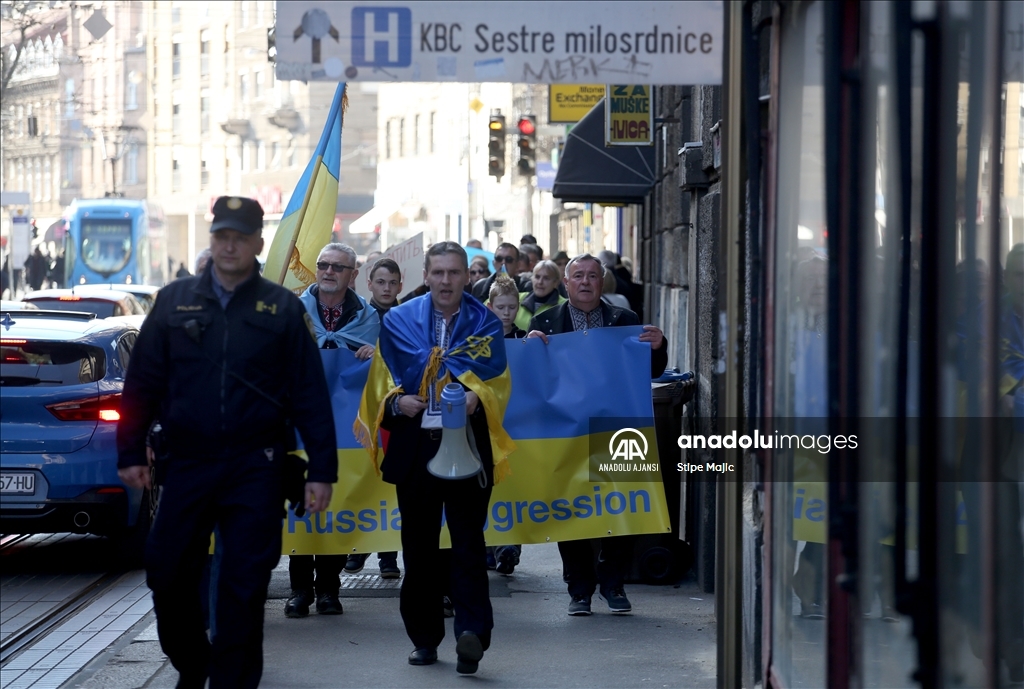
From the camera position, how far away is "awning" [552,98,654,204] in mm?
15023

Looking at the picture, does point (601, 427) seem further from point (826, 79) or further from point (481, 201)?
point (481, 201)

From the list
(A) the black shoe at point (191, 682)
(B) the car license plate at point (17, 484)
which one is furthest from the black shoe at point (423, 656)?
(B) the car license plate at point (17, 484)

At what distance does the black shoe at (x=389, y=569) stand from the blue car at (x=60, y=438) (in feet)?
5.42

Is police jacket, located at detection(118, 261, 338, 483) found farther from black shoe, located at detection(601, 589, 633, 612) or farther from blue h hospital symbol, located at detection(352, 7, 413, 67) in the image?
black shoe, located at detection(601, 589, 633, 612)

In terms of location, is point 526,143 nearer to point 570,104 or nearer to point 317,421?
point 570,104

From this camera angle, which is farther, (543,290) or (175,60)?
(175,60)

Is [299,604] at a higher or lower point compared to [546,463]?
lower

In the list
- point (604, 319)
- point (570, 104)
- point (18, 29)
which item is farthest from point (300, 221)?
point (18, 29)

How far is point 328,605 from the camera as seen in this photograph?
26.2 feet

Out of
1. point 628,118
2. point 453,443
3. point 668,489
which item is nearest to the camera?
point 453,443

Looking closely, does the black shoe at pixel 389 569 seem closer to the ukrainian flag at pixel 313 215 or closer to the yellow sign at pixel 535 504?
the yellow sign at pixel 535 504

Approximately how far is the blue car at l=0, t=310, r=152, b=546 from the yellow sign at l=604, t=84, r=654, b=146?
5.92m

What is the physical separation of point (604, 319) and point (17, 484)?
3.75m

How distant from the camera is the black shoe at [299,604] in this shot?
790 cm
